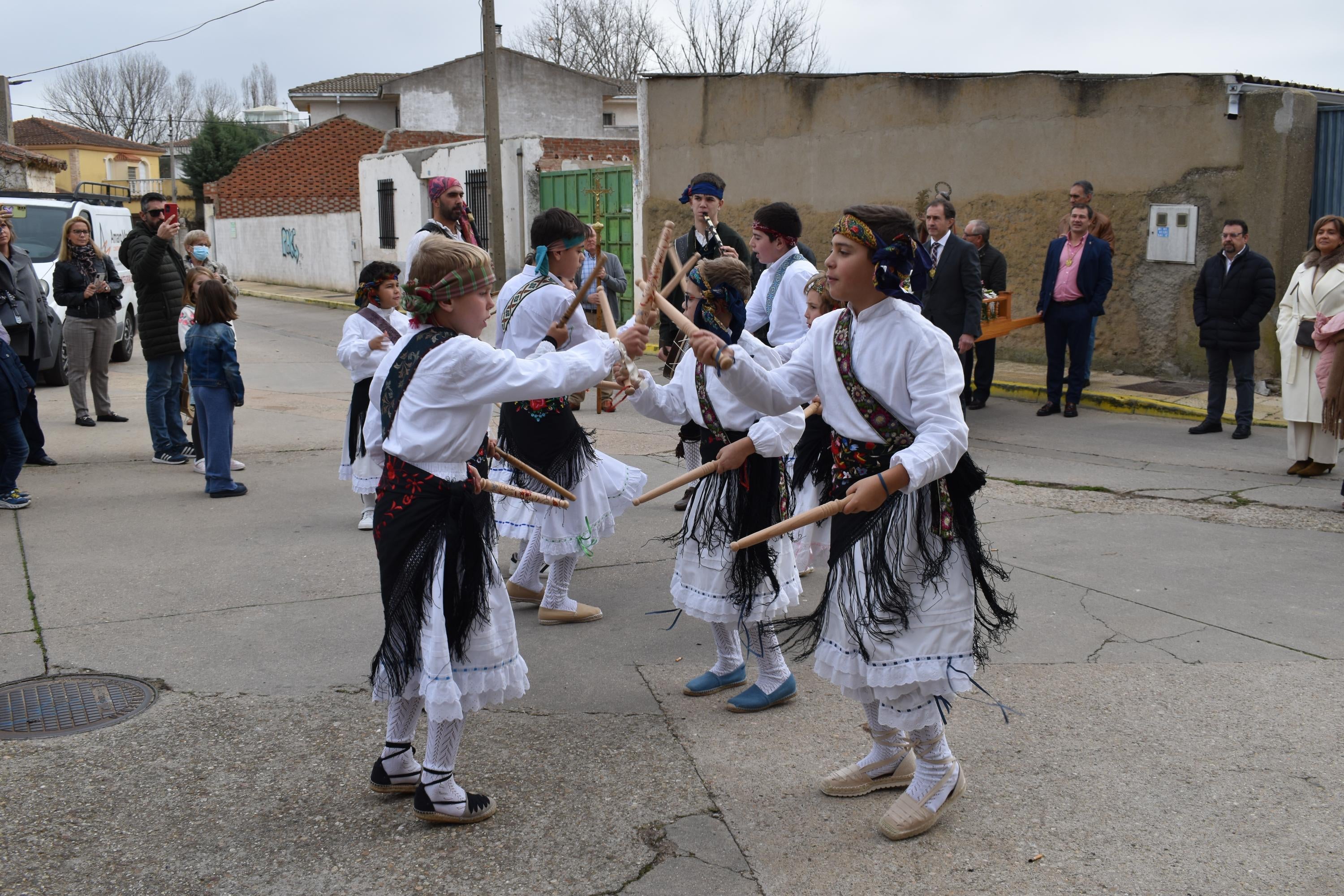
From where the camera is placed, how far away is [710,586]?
14.4ft

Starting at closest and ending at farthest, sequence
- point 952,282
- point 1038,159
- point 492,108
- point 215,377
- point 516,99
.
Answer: point 215,377 → point 952,282 → point 1038,159 → point 492,108 → point 516,99

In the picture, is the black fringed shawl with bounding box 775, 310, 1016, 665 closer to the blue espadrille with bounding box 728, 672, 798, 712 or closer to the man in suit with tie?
the blue espadrille with bounding box 728, 672, 798, 712

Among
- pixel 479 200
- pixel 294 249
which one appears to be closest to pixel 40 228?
pixel 479 200

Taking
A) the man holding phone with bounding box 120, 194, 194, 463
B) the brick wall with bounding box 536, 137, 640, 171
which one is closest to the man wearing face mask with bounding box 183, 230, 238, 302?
the man holding phone with bounding box 120, 194, 194, 463

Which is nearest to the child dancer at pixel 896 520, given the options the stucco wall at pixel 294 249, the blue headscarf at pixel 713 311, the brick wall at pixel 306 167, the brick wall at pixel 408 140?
the blue headscarf at pixel 713 311

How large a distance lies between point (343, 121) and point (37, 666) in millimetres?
30391

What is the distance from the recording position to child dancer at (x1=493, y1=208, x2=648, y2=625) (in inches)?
211

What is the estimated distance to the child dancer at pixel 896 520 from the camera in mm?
3352

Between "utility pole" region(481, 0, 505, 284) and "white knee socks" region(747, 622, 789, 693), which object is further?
"utility pole" region(481, 0, 505, 284)

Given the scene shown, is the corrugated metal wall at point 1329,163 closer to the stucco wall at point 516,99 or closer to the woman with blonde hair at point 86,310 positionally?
the woman with blonde hair at point 86,310

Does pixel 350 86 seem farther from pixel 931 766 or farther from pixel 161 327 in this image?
pixel 931 766

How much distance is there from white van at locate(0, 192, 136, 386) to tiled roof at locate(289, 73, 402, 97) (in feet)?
77.5

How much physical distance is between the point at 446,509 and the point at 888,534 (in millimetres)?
1330

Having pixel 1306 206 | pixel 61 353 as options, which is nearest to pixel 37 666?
pixel 61 353
